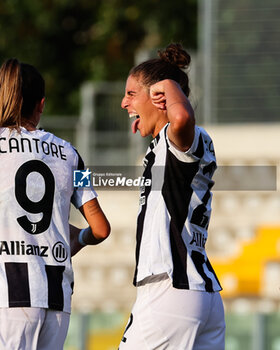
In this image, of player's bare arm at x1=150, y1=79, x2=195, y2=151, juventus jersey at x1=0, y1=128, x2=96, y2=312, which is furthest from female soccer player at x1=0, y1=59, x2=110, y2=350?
player's bare arm at x1=150, y1=79, x2=195, y2=151

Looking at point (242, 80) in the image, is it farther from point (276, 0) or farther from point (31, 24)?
point (31, 24)

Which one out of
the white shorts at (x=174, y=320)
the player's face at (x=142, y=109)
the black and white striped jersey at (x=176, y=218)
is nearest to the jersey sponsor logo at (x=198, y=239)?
the black and white striped jersey at (x=176, y=218)

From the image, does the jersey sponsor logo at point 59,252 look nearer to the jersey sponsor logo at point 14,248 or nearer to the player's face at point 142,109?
the jersey sponsor logo at point 14,248

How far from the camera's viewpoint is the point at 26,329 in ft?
10.8

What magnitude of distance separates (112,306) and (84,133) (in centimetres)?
280

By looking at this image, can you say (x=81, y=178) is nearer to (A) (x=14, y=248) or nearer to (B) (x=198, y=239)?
(A) (x=14, y=248)

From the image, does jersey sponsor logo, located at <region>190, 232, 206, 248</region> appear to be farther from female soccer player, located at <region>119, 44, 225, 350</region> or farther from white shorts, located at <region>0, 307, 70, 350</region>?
white shorts, located at <region>0, 307, 70, 350</region>

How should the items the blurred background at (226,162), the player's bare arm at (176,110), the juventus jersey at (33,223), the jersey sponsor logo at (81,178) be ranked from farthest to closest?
1. the blurred background at (226,162)
2. the jersey sponsor logo at (81,178)
3. the juventus jersey at (33,223)
4. the player's bare arm at (176,110)

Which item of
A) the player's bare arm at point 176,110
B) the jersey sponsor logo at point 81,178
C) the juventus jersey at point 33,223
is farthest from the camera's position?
the jersey sponsor logo at point 81,178

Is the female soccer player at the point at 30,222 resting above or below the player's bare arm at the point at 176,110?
below

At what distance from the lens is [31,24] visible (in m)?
22.2

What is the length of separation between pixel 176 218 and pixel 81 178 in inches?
16.3

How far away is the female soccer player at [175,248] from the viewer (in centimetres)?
337

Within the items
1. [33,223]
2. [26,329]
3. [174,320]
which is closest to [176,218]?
[174,320]
